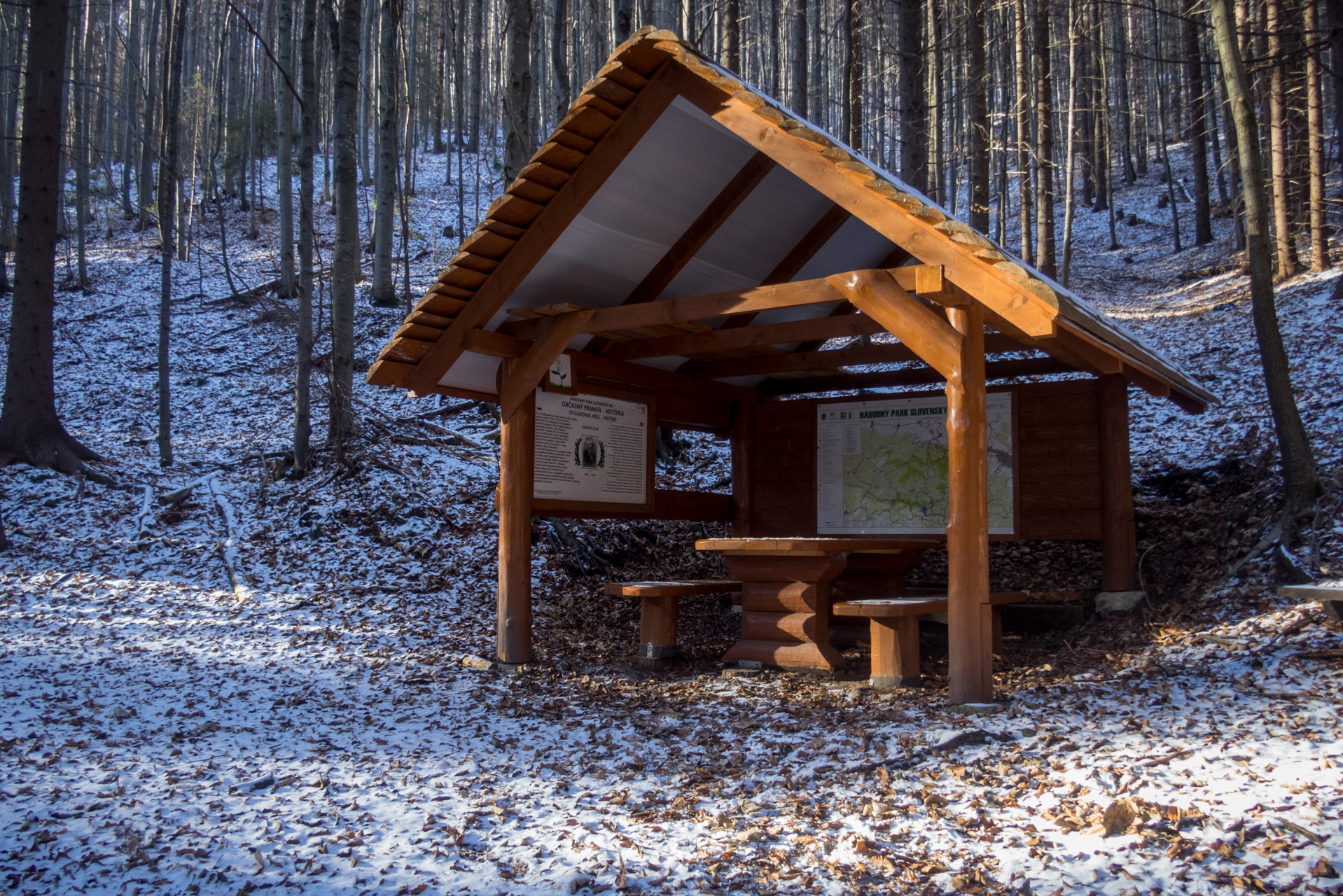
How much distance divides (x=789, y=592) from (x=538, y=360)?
105 inches

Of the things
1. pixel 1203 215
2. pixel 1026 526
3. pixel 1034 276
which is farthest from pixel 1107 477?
pixel 1203 215

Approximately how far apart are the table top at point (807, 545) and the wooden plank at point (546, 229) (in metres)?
2.45

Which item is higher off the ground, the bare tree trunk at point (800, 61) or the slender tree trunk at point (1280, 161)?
the bare tree trunk at point (800, 61)

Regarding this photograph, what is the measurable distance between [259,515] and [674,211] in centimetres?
634

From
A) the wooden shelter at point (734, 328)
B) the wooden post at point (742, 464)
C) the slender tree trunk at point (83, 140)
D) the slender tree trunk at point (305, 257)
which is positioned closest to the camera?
the wooden shelter at point (734, 328)

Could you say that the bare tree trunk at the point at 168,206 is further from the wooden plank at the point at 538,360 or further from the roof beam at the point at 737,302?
the roof beam at the point at 737,302

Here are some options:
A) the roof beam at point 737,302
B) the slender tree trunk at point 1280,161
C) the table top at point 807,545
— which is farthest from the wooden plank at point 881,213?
the slender tree trunk at point 1280,161

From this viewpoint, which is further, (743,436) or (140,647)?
(743,436)

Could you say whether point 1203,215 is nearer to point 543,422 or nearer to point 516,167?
point 516,167

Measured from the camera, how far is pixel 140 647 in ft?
22.6

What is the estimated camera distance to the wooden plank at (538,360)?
682 cm

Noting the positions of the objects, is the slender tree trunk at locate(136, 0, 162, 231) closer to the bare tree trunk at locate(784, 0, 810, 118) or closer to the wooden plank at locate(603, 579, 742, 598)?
the bare tree trunk at locate(784, 0, 810, 118)

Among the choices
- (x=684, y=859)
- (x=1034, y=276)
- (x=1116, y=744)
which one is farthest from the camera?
(x=1034, y=276)

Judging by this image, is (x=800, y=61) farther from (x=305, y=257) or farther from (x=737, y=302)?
(x=737, y=302)
